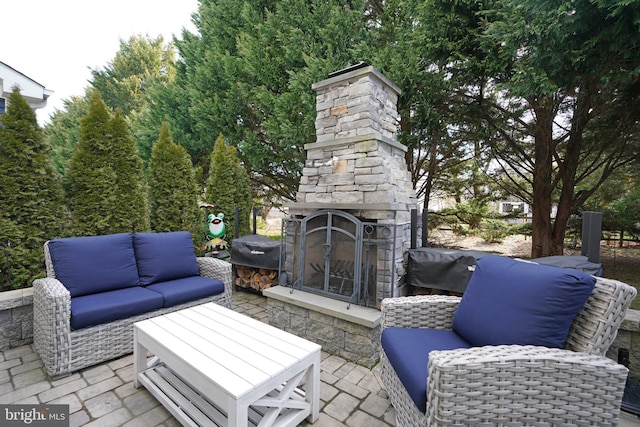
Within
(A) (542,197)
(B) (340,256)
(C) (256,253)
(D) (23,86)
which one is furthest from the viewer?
(D) (23,86)

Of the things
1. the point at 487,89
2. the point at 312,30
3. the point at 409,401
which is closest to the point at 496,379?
the point at 409,401

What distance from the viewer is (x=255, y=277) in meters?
4.04

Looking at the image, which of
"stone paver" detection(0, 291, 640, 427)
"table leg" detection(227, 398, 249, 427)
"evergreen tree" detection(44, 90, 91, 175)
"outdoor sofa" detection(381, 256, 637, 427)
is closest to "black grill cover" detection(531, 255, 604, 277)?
"outdoor sofa" detection(381, 256, 637, 427)

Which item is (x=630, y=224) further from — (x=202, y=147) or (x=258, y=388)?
(x=202, y=147)

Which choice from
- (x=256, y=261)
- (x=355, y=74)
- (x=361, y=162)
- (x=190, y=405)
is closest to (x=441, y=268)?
(x=361, y=162)

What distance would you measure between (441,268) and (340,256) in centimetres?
99

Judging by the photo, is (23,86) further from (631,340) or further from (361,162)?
(631,340)

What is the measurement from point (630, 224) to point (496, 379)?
603 centimetres

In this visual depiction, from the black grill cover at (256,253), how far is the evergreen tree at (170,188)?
85cm

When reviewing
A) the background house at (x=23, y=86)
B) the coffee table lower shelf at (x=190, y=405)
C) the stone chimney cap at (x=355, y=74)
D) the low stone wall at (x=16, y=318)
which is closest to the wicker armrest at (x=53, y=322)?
the low stone wall at (x=16, y=318)

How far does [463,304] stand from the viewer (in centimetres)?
174

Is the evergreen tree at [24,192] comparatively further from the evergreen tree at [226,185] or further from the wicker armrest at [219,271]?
the evergreen tree at [226,185]

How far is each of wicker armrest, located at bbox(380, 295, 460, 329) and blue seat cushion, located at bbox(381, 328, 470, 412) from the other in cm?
6

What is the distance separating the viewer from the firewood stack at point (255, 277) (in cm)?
390
